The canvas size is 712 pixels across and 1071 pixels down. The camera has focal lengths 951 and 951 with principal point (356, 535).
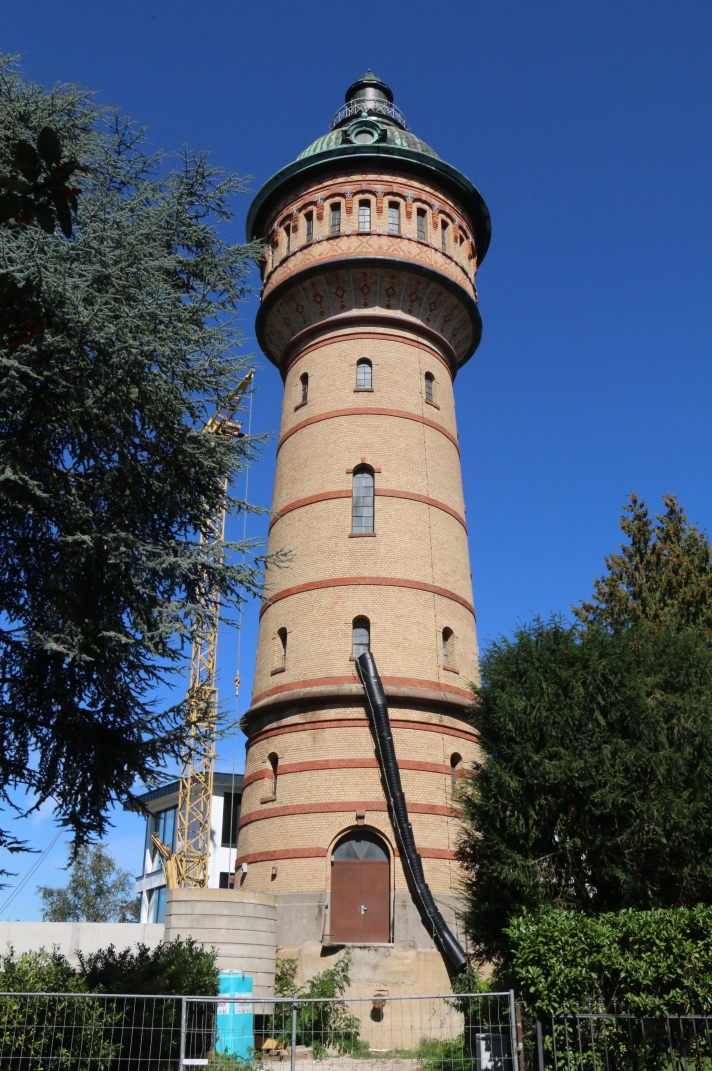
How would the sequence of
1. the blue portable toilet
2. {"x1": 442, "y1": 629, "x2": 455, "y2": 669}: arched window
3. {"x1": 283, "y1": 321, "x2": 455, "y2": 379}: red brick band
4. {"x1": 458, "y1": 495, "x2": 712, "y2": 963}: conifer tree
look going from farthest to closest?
{"x1": 283, "y1": 321, "x2": 455, "y2": 379}: red brick band
{"x1": 442, "y1": 629, "x2": 455, "y2": 669}: arched window
{"x1": 458, "y1": 495, "x2": 712, "y2": 963}: conifer tree
the blue portable toilet

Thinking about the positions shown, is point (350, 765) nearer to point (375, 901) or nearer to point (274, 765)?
point (274, 765)

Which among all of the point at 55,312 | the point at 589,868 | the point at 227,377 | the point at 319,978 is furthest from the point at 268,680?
the point at 55,312

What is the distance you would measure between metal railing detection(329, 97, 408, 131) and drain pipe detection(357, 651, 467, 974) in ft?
57.9

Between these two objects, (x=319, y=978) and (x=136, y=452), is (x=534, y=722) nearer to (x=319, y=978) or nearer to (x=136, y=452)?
(x=319, y=978)

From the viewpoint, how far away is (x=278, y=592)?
70.5ft

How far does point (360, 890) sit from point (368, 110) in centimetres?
2219

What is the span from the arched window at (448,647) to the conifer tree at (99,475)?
9.08 meters

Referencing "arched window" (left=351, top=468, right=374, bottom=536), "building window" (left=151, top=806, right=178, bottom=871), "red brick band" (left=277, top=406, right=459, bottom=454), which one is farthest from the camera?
"building window" (left=151, top=806, right=178, bottom=871)

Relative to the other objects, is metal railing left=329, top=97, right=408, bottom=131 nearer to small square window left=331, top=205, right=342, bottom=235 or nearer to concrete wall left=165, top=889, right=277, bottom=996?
small square window left=331, top=205, right=342, bottom=235

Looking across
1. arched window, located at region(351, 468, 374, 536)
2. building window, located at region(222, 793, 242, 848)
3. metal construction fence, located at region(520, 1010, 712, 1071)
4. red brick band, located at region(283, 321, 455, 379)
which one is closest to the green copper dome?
red brick band, located at region(283, 321, 455, 379)

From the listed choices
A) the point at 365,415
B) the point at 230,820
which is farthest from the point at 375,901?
the point at 230,820

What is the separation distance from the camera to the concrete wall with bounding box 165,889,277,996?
55.3 feet

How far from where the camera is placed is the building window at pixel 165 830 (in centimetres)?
4981

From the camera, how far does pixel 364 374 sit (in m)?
23.2
